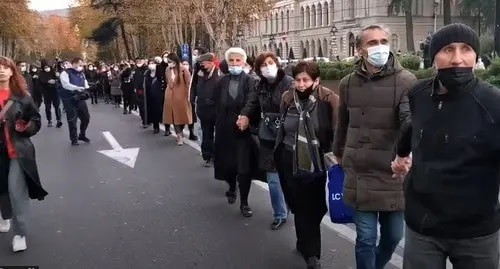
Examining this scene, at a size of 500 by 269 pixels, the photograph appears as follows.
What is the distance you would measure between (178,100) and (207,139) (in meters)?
2.87

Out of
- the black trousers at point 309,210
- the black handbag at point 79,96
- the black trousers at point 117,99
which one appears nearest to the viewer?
the black trousers at point 309,210

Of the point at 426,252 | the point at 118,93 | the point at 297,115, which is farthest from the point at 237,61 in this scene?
the point at 118,93

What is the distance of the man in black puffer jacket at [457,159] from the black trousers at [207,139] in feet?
22.0

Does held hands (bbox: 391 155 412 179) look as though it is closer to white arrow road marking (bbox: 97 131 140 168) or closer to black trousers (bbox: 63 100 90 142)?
white arrow road marking (bbox: 97 131 140 168)

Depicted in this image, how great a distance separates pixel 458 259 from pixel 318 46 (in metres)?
92.2

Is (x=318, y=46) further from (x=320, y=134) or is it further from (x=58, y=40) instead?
(x=320, y=134)

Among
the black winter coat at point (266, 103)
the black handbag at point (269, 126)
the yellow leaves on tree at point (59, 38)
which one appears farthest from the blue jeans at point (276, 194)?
the yellow leaves on tree at point (59, 38)

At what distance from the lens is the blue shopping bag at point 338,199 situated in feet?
14.1

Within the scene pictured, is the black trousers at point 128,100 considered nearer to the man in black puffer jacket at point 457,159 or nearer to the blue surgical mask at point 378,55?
the blue surgical mask at point 378,55

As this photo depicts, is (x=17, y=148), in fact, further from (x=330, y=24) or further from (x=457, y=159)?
(x=330, y=24)

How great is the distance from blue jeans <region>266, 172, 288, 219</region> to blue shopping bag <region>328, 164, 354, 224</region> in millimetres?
1610

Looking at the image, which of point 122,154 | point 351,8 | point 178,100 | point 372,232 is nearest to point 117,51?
point 351,8

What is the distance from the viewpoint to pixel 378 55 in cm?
379

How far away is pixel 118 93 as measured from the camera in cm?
2461
